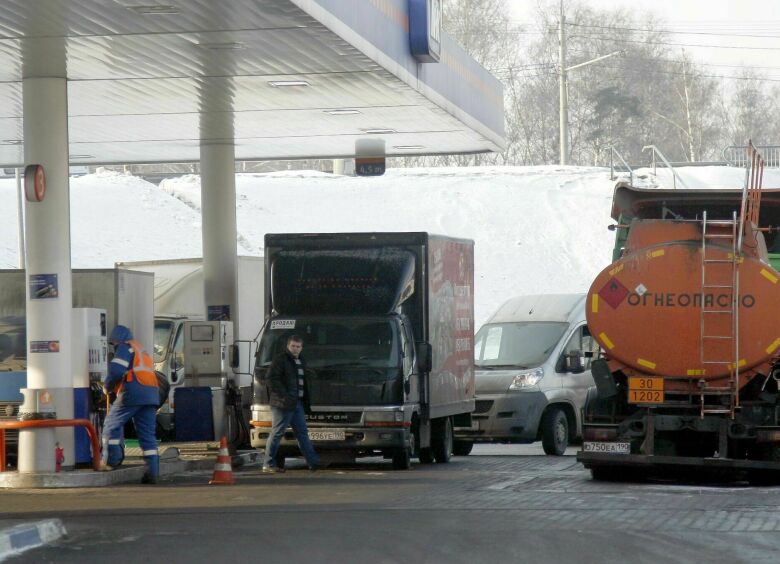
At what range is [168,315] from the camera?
28.0m

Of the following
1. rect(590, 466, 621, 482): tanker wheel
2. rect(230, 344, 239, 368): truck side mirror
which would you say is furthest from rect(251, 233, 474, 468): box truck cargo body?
rect(590, 466, 621, 482): tanker wheel

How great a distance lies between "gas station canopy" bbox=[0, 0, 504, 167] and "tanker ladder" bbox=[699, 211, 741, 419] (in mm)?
4629

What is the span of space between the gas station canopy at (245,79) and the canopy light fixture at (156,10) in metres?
0.01

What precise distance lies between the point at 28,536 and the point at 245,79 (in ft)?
29.8

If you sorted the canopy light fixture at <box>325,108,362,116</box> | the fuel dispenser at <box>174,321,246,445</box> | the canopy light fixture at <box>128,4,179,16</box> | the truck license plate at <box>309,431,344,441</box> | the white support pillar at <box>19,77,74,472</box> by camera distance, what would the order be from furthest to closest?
1. the canopy light fixture at <box>325,108,362,116</box>
2. the fuel dispenser at <box>174,321,246,445</box>
3. the truck license plate at <box>309,431,344,441</box>
4. the white support pillar at <box>19,77,74,472</box>
5. the canopy light fixture at <box>128,4,179,16</box>

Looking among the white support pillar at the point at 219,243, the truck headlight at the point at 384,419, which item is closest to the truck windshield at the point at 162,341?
the white support pillar at the point at 219,243

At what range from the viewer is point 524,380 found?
2364 cm

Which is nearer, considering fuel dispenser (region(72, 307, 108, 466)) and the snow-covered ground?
fuel dispenser (region(72, 307, 108, 466))

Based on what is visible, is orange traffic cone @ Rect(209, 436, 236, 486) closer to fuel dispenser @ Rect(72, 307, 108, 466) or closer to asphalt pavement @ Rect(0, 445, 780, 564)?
asphalt pavement @ Rect(0, 445, 780, 564)

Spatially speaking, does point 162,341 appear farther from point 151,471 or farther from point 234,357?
point 151,471

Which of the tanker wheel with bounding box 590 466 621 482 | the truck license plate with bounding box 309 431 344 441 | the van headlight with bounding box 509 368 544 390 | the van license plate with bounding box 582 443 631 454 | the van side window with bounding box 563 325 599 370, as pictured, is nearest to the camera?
the van license plate with bounding box 582 443 631 454

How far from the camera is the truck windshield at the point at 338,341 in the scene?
19.8 metres

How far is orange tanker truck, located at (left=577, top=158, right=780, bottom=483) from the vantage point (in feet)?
55.5

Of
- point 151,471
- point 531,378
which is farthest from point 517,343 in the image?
point 151,471
